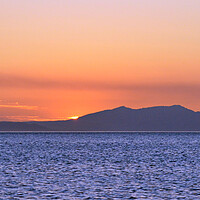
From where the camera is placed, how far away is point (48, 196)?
4094 centimetres

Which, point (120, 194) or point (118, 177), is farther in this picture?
point (118, 177)

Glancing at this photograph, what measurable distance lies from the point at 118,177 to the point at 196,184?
10.5 meters

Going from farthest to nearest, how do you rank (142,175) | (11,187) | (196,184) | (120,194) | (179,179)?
(142,175)
(179,179)
(196,184)
(11,187)
(120,194)

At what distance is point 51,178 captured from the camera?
178ft

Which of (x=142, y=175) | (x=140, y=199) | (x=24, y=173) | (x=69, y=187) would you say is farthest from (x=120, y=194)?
(x=24, y=173)

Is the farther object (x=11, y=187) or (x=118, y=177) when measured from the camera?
(x=118, y=177)

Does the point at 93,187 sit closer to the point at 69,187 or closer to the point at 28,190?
the point at 69,187

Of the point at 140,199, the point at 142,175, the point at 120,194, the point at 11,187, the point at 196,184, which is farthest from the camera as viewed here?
the point at 142,175

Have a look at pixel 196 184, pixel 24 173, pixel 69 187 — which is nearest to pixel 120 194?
pixel 69 187

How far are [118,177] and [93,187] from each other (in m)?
9.35

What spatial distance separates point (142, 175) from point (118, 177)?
3944 millimetres

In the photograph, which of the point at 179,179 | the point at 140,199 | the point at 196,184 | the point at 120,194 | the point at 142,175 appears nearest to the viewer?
the point at 140,199

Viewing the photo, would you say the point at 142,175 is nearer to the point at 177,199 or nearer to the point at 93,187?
the point at 93,187

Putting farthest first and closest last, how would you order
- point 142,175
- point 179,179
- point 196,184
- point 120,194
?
1. point 142,175
2. point 179,179
3. point 196,184
4. point 120,194
